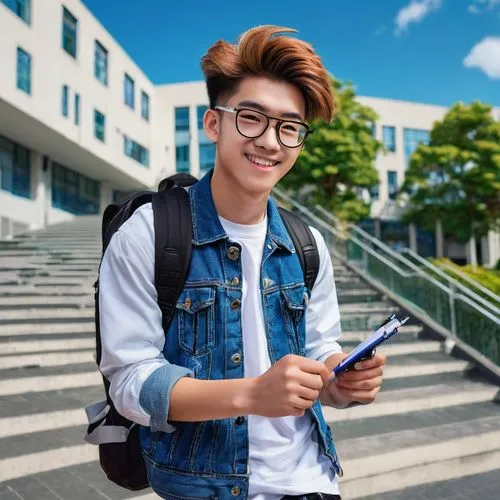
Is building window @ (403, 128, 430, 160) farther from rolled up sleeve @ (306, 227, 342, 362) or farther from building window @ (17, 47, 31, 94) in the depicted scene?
rolled up sleeve @ (306, 227, 342, 362)

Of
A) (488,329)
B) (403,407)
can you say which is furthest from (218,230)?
(488,329)

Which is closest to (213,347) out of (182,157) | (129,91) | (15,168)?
(15,168)

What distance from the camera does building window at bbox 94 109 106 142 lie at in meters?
24.2

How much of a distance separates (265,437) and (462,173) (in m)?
30.5

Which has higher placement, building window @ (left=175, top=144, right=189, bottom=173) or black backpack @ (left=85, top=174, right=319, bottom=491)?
building window @ (left=175, top=144, right=189, bottom=173)

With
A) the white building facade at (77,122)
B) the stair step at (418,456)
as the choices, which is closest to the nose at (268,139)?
the stair step at (418,456)

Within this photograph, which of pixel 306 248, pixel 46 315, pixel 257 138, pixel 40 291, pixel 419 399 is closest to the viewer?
pixel 257 138

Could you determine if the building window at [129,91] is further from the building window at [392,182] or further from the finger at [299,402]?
the finger at [299,402]

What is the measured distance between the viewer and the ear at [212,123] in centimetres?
131

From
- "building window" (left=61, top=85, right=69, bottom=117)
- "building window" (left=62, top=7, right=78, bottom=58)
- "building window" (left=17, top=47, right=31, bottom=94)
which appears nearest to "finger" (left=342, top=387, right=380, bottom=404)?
"building window" (left=17, top=47, right=31, bottom=94)

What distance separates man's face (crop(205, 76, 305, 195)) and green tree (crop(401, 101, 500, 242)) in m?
29.4

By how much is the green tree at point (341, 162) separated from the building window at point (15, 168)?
11.4 metres

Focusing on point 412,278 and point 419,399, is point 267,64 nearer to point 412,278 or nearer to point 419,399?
point 419,399

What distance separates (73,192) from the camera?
84.4ft
